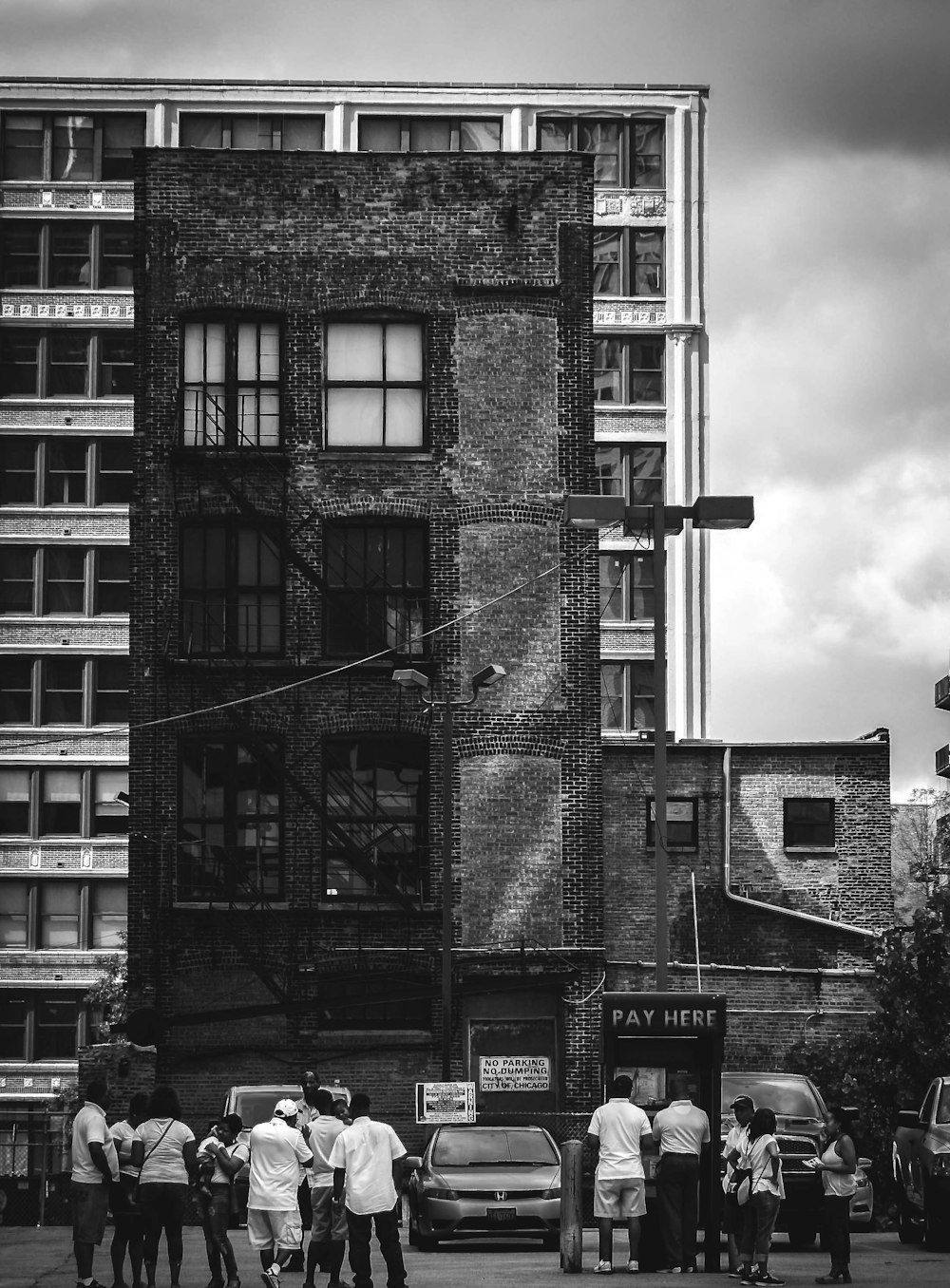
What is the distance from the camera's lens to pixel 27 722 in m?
70.2

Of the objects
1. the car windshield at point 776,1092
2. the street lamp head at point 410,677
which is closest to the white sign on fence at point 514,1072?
the street lamp head at point 410,677

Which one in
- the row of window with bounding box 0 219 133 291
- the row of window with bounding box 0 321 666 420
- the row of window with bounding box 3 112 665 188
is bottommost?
the row of window with bounding box 0 321 666 420

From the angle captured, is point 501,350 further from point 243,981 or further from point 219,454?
point 243,981

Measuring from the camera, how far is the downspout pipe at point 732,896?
45906 millimetres

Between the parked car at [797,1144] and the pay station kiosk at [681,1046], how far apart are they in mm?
3323

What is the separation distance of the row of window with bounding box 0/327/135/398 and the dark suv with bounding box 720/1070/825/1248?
4506 centimetres

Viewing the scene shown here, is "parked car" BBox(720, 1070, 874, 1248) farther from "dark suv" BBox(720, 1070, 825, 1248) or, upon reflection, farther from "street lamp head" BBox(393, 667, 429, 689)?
"street lamp head" BBox(393, 667, 429, 689)

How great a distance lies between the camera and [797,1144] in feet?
92.1

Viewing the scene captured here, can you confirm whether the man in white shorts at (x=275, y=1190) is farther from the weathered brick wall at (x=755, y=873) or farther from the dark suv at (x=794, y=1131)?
the weathered brick wall at (x=755, y=873)

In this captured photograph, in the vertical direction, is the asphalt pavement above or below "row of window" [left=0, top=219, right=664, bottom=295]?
below

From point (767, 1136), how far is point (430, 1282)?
3.44m

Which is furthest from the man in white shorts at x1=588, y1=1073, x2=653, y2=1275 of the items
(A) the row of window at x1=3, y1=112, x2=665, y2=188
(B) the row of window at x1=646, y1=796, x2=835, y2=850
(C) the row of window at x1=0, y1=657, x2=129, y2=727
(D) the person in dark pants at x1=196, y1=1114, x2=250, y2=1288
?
(A) the row of window at x1=3, y1=112, x2=665, y2=188

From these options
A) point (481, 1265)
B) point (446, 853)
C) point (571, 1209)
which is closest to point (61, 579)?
point (446, 853)

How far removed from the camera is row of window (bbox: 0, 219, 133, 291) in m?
71.7
